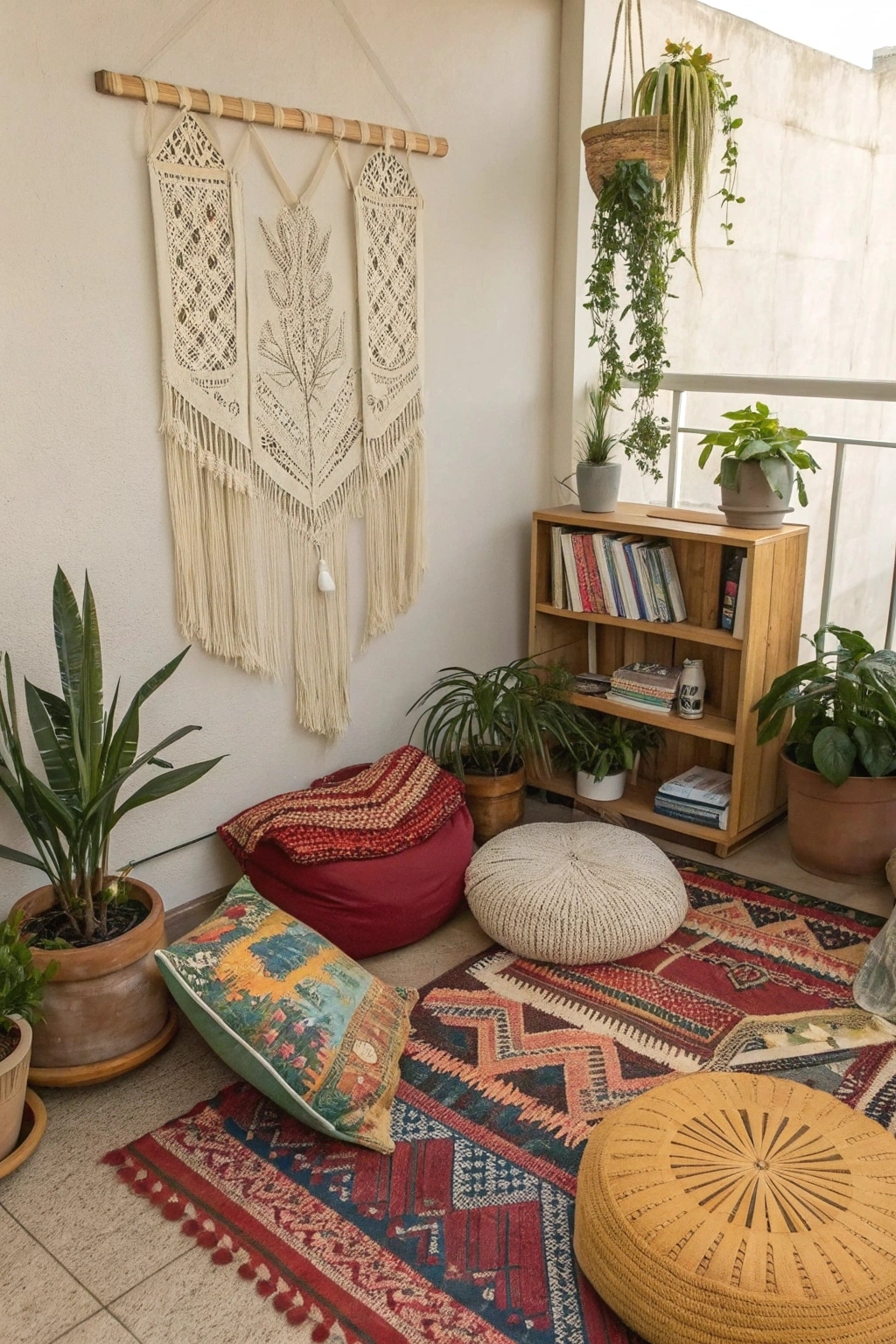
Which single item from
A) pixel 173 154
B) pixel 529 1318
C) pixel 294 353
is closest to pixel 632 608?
pixel 294 353

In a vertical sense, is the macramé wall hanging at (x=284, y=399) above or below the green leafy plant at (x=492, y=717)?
above

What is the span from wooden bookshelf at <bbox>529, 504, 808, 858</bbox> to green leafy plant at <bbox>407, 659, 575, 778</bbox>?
4.4 inches

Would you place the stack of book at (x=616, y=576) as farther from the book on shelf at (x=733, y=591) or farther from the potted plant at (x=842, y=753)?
the potted plant at (x=842, y=753)

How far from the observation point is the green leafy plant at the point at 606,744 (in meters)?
3.11

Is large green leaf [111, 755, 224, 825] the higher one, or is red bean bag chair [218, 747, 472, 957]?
large green leaf [111, 755, 224, 825]

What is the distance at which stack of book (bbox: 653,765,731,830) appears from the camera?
9.59 ft

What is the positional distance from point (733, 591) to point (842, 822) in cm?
62

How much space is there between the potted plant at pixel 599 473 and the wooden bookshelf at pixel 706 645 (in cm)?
4

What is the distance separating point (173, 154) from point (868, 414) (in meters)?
3.73

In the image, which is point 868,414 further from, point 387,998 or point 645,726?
point 387,998

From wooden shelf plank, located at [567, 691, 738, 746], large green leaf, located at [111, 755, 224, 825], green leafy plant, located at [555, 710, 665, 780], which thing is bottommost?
green leafy plant, located at [555, 710, 665, 780]

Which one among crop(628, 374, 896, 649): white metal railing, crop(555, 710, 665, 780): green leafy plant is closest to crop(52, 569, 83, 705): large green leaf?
crop(555, 710, 665, 780): green leafy plant

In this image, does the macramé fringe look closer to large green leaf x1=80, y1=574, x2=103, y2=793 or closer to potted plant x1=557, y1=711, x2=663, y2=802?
large green leaf x1=80, y1=574, x2=103, y2=793

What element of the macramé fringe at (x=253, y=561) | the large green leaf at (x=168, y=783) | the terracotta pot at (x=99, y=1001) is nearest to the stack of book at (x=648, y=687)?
the macramé fringe at (x=253, y=561)
